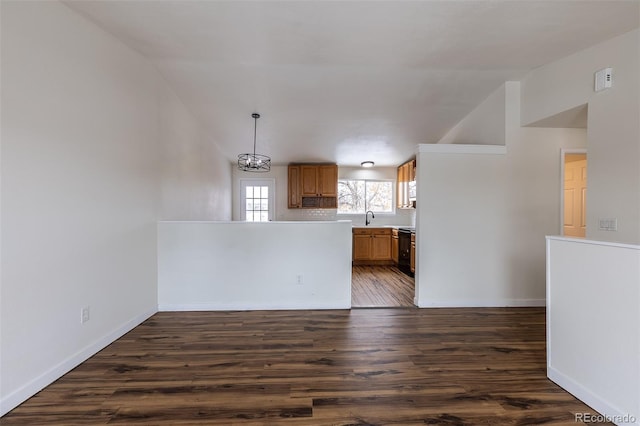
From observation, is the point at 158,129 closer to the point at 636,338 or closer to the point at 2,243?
the point at 2,243

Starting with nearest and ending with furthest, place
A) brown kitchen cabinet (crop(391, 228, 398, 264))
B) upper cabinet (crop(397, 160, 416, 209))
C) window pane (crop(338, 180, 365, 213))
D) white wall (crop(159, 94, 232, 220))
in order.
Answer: white wall (crop(159, 94, 232, 220)) < upper cabinet (crop(397, 160, 416, 209)) < brown kitchen cabinet (crop(391, 228, 398, 264)) < window pane (crop(338, 180, 365, 213))

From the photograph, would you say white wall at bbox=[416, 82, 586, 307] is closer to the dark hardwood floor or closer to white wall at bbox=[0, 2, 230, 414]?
the dark hardwood floor

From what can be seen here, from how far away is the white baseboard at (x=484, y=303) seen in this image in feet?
11.2

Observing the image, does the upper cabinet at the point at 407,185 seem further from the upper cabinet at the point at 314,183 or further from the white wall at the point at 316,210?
the upper cabinet at the point at 314,183

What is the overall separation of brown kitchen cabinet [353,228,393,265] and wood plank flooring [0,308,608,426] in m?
3.26

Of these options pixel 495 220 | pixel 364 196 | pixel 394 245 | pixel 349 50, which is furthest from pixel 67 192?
pixel 364 196

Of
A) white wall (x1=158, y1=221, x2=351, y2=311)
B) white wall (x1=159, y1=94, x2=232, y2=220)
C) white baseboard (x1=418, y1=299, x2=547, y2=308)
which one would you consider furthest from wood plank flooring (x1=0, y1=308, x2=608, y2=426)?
white wall (x1=159, y1=94, x2=232, y2=220)

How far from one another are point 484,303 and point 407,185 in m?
3.02

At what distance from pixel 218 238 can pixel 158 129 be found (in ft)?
4.72

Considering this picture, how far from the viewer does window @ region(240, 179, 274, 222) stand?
671 cm

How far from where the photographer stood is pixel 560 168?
342 cm

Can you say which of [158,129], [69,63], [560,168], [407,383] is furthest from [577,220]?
[69,63]

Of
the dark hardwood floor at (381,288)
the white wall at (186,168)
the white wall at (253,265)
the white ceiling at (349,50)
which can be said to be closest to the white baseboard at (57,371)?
the white wall at (253,265)

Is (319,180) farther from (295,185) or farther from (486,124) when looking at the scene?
(486,124)
